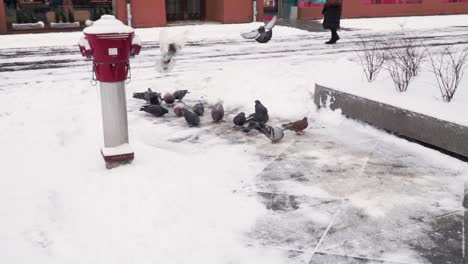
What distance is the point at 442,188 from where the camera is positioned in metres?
3.96

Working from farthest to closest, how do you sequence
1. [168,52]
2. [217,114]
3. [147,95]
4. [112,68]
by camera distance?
[168,52] < [147,95] < [217,114] < [112,68]

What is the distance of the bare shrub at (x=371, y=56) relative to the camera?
6723 mm

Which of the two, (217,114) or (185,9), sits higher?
(185,9)

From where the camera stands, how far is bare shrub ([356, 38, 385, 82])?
6723 millimetres

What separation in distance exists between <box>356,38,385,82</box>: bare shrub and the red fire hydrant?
3.71m

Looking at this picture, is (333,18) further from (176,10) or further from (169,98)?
(176,10)

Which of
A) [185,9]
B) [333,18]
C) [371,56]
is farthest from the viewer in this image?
[185,9]

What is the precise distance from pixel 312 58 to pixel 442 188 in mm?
7875

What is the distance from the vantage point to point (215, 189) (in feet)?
12.8

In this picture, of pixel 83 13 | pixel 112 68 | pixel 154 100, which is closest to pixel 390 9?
pixel 83 13

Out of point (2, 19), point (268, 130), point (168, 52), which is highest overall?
point (2, 19)

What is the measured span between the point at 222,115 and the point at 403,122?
7.04ft

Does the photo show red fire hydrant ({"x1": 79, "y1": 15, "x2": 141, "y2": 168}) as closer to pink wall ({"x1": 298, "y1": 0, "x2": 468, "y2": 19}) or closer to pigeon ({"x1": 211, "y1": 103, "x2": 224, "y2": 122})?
pigeon ({"x1": 211, "y1": 103, "x2": 224, "y2": 122})

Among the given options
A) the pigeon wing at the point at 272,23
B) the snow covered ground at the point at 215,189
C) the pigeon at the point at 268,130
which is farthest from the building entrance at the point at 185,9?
the pigeon at the point at 268,130
